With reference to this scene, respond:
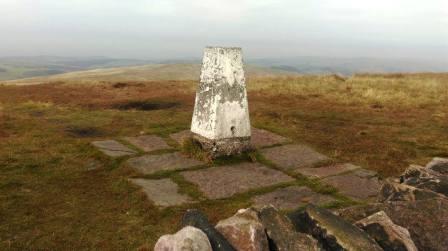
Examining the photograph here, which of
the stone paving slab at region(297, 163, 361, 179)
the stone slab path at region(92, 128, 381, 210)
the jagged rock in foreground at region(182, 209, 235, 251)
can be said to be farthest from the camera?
the stone paving slab at region(297, 163, 361, 179)

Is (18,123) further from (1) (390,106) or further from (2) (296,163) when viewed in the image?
(1) (390,106)

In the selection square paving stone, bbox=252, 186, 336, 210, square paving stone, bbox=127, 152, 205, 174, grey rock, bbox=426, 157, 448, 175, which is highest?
grey rock, bbox=426, 157, 448, 175

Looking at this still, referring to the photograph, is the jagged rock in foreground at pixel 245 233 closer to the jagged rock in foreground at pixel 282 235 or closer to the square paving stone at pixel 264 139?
the jagged rock in foreground at pixel 282 235


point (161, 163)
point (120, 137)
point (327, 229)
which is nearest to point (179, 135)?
point (120, 137)

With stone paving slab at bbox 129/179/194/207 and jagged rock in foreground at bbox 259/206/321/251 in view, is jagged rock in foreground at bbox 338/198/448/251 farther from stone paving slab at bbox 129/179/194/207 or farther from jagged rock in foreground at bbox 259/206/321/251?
stone paving slab at bbox 129/179/194/207

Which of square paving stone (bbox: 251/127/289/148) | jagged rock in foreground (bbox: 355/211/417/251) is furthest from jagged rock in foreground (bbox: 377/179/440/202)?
square paving stone (bbox: 251/127/289/148)

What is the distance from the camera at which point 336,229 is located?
17.3 feet

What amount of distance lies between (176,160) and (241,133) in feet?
5.65

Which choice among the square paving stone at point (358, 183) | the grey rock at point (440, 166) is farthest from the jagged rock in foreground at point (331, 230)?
the grey rock at point (440, 166)

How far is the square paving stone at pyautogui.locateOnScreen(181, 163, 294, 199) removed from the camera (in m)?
8.73

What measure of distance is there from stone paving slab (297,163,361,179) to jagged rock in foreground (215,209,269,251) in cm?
468

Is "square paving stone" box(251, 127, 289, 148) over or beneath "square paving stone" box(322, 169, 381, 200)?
over

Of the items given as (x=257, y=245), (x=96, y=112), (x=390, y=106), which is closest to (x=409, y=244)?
(x=257, y=245)

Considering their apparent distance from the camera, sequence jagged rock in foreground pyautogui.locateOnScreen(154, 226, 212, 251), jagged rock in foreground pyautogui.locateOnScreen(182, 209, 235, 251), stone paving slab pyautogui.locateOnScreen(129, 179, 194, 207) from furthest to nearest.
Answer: stone paving slab pyautogui.locateOnScreen(129, 179, 194, 207), jagged rock in foreground pyautogui.locateOnScreen(182, 209, 235, 251), jagged rock in foreground pyautogui.locateOnScreen(154, 226, 212, 251)
